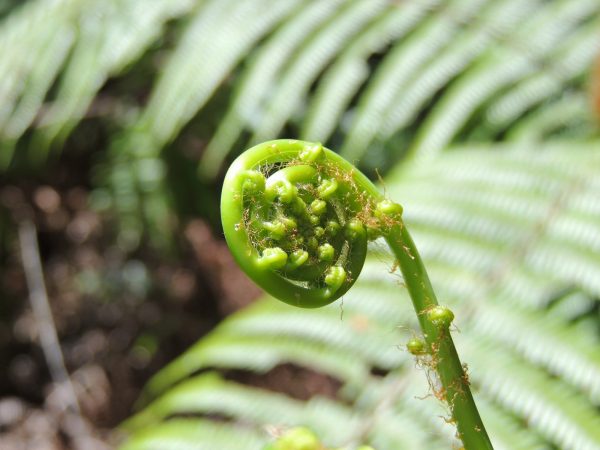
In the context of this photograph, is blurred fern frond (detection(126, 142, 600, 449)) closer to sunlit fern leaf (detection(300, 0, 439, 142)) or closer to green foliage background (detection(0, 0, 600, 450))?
green foliage background (detection(0, 0, 600, 450))

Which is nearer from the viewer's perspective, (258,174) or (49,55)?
(258,174)

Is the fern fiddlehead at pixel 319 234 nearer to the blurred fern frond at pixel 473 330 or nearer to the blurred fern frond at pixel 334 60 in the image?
the blurred fern frond at pixel 473 330

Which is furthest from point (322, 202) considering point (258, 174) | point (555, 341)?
point (555, 341)

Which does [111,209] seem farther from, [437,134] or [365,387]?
[365,387]

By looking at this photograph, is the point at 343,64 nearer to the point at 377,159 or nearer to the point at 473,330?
the point at 377,159

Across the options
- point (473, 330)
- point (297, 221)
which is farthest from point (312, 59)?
point (297, 221)

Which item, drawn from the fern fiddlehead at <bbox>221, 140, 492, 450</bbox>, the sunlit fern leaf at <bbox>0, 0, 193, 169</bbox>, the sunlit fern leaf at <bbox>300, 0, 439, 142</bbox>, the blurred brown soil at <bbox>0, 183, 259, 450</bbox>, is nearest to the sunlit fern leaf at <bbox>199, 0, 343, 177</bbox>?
the sunlit fern leaf at <bbox>300, 0, 439, 142</bbox>
